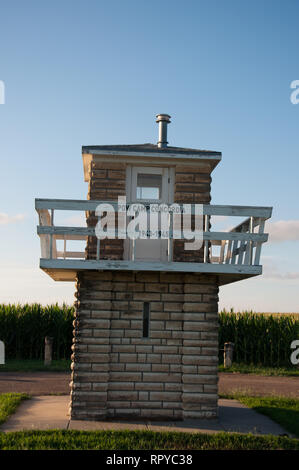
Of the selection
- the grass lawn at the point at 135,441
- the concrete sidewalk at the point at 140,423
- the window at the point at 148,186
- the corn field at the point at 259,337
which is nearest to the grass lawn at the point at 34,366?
the corn field at the point at 259,337

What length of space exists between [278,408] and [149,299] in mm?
5494

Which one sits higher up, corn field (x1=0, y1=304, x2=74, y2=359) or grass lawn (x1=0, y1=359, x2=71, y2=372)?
corn field (x1=0, y1=304, x2=74, y2=359)

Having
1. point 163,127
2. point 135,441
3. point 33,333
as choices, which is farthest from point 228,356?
point 135,441

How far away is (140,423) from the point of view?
14172mm

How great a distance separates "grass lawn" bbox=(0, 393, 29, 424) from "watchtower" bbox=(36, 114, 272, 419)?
6.42 feet

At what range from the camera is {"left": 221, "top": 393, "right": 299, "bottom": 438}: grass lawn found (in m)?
15.0

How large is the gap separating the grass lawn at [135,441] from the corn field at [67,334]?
1741cm

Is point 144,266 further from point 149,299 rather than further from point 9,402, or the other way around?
point 9,402

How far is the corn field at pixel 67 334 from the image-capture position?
99.6 feet

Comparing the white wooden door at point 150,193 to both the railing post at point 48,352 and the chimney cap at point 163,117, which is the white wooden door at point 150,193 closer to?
the chimney cap at point 163,117

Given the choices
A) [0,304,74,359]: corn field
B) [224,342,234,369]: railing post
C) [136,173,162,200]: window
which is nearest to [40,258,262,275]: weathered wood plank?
[136,173,162,200]: window

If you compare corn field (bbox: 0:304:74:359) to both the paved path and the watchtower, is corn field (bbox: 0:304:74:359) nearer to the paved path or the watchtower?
the paved path

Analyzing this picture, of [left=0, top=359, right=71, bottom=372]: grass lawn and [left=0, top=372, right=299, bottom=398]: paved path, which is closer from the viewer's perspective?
[left=0, top=372, right=299, bottom=398]: paved path

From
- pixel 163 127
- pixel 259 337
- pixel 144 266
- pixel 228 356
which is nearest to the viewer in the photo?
pixel 144 266
